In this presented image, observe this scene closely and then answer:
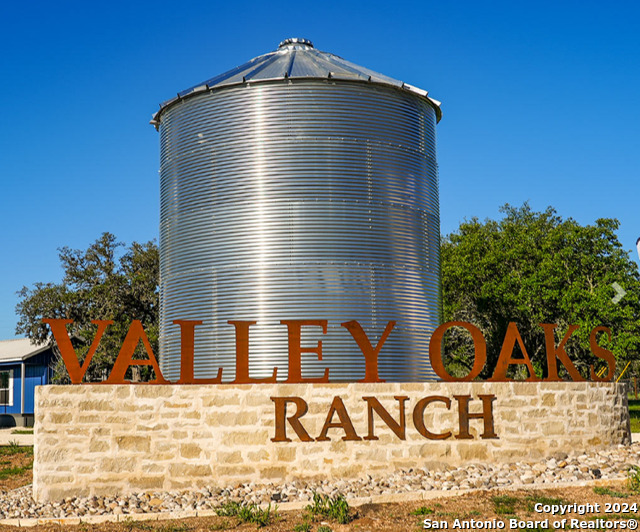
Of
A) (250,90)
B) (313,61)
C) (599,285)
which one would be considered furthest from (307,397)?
(599,285)

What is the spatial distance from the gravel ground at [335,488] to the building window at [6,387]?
28778 millimetres

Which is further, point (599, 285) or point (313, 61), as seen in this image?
point (599, 285)

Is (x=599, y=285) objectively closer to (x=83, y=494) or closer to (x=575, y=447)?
(x=575, y=447)

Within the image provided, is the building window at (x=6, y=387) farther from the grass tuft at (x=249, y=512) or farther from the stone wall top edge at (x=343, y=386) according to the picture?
the grass tuft at (x=249, y=512)

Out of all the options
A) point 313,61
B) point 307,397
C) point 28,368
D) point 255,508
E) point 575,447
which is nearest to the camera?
point 255,508

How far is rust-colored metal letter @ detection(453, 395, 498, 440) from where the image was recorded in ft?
45.1

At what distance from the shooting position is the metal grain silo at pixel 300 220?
1655cm

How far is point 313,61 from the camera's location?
1903 centimetres

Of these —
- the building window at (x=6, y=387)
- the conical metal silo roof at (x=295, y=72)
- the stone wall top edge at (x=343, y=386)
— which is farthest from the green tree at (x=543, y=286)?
the building window at (x=6, y=387)

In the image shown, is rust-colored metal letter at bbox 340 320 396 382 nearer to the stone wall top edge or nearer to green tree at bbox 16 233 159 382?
the stone wall top edge

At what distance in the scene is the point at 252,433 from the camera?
13.0 m

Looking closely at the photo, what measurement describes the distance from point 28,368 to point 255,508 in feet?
108

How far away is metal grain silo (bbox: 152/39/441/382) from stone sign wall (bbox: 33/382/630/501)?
9.50 ft

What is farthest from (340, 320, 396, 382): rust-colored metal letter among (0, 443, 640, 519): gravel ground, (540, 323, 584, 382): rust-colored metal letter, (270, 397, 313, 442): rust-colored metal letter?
(540, 323, 584, 382): rust-colored metal letter
